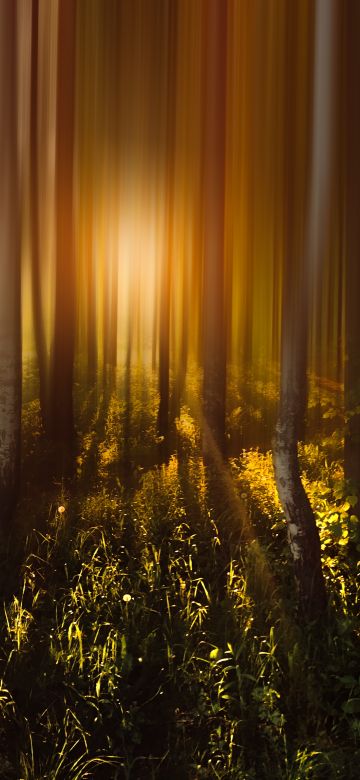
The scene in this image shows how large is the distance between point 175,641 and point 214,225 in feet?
14.8

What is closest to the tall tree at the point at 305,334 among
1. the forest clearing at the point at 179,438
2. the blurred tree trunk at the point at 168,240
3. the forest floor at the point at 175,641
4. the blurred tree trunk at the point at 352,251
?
the forest clearing at the point at 179,438

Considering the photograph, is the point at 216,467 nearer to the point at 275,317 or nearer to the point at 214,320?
the point at 214,320

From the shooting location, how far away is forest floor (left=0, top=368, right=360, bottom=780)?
2629 mm

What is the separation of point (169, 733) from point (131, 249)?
7662 millimetres

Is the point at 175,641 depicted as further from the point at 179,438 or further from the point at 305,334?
the point at 179,438

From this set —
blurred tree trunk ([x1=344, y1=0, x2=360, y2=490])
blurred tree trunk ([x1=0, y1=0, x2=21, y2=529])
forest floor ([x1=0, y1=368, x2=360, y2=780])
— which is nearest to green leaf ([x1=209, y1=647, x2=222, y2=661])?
forest floor ([x1=0, y1=368, x2=360, y2=780])

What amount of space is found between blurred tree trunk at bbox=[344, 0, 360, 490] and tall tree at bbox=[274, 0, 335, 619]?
1.05 metres

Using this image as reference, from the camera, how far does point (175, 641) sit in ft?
11.0

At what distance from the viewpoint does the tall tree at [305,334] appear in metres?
3.47

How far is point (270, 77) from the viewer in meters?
8.88

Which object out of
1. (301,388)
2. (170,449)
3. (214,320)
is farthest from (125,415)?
(301,388)

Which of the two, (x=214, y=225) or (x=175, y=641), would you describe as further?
(x=214, y=225)

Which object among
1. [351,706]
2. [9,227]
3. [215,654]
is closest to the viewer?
[351,706]

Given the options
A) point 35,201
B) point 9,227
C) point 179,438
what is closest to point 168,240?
point 35,201
